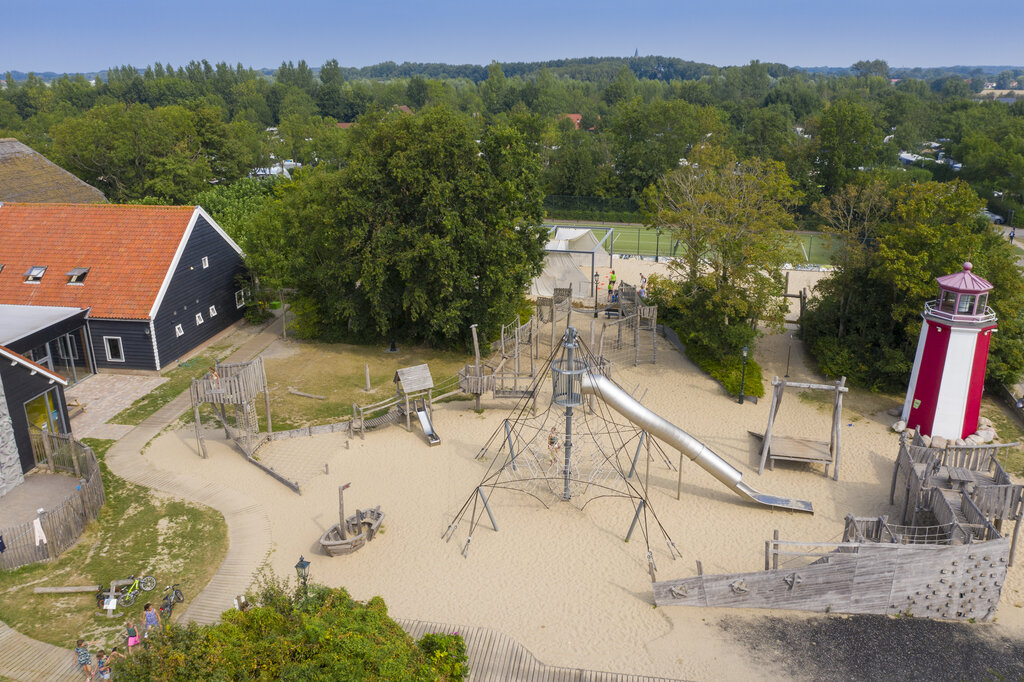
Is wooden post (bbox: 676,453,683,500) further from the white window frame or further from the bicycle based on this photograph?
the white window frame

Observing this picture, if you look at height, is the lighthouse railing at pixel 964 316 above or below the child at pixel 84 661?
above

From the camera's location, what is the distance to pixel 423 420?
87.0ft

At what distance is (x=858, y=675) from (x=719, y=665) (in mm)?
2859

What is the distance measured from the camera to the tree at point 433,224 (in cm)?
3105

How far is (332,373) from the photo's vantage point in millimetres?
31734

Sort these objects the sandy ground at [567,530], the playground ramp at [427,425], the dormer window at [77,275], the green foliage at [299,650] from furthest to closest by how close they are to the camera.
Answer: the dormer window at [77,275]
the playground ramp at [427,425]
the sandy ground at [567,530]
the green foliage at [299,650]

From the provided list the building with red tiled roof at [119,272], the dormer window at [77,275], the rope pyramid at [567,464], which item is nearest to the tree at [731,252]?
the rope pyramid at [567,464]

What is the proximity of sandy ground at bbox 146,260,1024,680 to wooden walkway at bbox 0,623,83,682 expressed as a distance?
493 cm

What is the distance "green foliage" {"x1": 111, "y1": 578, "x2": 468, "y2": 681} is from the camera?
1263cm

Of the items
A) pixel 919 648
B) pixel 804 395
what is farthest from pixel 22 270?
pixel 919 648

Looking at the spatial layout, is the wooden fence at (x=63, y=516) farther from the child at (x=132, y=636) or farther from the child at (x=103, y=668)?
the child at (x=103, y=668)

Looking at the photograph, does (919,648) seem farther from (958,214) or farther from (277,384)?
(277,384)

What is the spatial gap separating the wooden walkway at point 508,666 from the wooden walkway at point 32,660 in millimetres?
7296

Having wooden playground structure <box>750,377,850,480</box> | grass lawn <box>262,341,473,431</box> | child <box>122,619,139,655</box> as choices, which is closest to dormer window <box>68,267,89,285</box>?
grass lawn <box>262,341,473,431</box>
